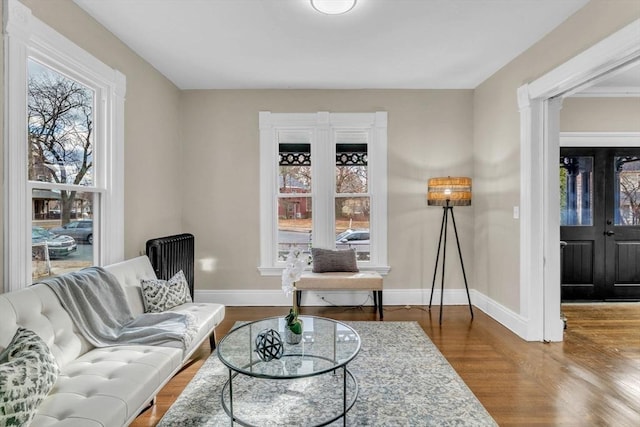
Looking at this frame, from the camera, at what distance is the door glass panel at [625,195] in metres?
4.39

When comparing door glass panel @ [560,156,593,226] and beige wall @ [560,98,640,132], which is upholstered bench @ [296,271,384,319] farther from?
beige wall @ [560,98,640,132]

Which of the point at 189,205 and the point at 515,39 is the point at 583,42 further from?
the point at 189,205

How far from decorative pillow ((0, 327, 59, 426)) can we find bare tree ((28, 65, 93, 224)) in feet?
3.78

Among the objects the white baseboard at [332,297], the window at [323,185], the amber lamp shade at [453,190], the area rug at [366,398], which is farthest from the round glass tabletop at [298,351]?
the amber lamp shade at [453,190]

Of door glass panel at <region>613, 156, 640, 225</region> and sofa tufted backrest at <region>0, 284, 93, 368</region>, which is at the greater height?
door glass panel at <region>613, 156, 640, 225</region>

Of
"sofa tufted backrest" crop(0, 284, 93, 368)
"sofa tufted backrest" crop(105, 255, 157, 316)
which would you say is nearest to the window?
"sofa tufted backrest" crop(105, 255, 157, 316)

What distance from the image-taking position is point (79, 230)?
8.57ft

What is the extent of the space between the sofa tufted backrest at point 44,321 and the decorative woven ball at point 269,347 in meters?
1.04

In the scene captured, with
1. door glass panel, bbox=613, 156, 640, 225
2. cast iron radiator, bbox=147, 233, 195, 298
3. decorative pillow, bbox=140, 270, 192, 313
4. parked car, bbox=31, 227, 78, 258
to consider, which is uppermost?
door glass panel, bbox=613, 156, 640, 225

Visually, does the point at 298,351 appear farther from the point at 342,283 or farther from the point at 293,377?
the point at 342,283

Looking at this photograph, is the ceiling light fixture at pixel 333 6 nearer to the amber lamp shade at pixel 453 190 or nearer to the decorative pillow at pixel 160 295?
the amber lamp shade at pixel 453 190

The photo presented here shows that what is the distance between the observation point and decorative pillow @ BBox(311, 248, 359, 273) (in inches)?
158

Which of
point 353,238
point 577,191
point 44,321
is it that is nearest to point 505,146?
point 577,191

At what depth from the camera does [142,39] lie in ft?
9.83
